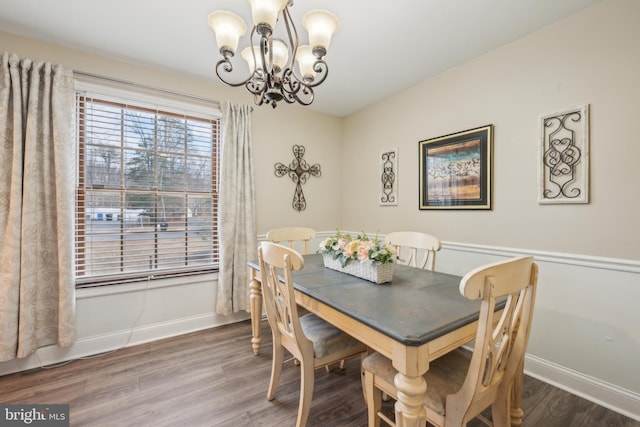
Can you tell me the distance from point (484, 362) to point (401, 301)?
406 millimetres

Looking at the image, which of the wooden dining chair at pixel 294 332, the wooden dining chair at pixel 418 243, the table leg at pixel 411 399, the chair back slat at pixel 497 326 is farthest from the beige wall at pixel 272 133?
the chair back slat at pixel 497 326

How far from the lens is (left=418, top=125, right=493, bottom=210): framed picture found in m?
2.25

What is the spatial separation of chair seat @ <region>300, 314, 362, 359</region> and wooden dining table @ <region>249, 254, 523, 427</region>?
7.4 inches

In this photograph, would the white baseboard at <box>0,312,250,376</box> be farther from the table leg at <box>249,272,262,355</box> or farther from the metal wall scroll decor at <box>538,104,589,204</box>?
the metal wall scroll decor at <box>538,104,589,204</box>

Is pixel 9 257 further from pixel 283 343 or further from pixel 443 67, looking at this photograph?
pixel 443 67

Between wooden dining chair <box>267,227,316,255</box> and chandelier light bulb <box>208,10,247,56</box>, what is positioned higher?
chandelier light bulb <box>208,10,247,56</box>

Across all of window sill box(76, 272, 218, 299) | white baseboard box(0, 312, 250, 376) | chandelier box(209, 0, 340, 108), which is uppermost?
chandelier box(209, 0, 340, 108)

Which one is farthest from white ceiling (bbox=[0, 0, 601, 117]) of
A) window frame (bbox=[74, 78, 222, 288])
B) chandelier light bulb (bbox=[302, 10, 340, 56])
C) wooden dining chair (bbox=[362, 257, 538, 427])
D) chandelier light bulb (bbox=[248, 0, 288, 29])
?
wooden dining chair (bbox=[362, 257, 538, 427])

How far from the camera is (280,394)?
181cm

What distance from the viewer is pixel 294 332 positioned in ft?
4.65

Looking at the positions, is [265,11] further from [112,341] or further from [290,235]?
[112,341]

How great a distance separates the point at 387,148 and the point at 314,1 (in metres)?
1.74

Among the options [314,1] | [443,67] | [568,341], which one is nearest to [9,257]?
[314,1]

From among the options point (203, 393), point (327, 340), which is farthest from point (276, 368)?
point (203, 393)
